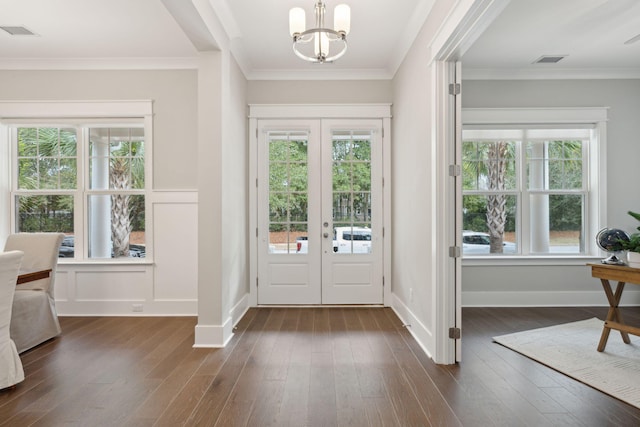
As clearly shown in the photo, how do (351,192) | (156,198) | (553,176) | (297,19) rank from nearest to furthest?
1. (297,19)
2. (156,198)
3. (351,192)
4. (553,176)

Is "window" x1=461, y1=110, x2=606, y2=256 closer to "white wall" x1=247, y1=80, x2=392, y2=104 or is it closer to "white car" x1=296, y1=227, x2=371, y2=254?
"white car" x1=296, y1=227, x2=371, y2=254

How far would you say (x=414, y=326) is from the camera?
11.9ft

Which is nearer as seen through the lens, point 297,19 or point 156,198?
point 297,19

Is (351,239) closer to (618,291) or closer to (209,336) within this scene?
(209,336)

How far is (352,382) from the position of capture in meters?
2.62

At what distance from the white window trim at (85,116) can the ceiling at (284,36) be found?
0.44 meters

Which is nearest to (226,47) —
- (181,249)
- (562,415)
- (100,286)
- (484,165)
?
(181,249)

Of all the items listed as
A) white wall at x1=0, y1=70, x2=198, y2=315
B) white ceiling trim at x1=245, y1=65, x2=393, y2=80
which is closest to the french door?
white ceiling trim at x1=245, y1=65, x2=393, y2=80

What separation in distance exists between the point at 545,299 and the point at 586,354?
174 centimetres

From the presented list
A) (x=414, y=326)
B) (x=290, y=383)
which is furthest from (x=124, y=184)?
(x=414, y=326)

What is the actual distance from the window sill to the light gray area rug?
0.91m

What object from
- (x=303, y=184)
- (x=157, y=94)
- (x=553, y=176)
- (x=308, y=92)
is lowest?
(x=303, y=184)

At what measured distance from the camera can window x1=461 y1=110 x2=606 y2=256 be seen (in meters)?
4.82

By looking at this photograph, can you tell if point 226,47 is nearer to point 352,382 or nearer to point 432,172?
point 432,172
